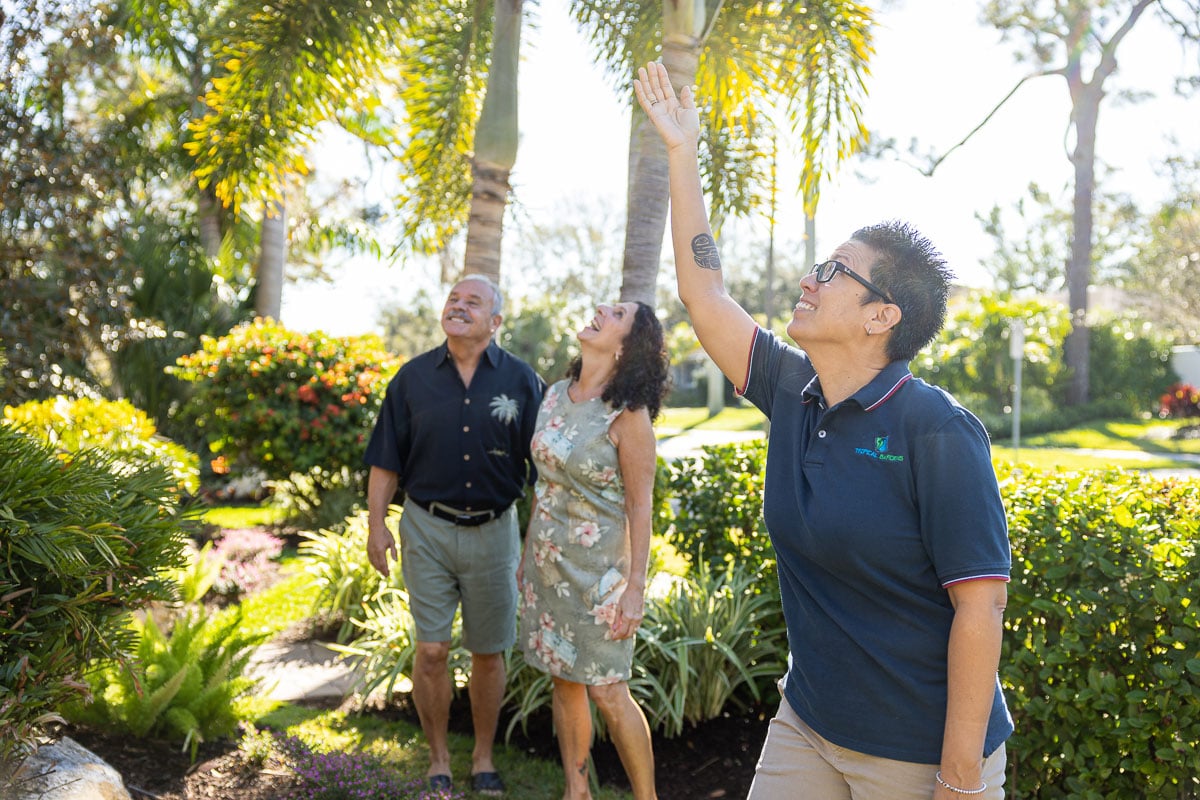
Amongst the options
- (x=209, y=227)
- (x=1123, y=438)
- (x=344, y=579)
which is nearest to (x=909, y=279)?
(x=344, y=579)

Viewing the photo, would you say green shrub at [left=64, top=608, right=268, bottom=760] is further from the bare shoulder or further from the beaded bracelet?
the beaded bracelet

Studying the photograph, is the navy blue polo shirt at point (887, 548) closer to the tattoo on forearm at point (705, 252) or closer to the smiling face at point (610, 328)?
the tattoo on forearm at point (705, 252)

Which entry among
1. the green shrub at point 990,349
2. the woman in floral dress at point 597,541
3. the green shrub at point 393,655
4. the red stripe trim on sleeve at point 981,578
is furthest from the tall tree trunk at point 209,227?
the red stripe trim on sleeve at point 981,578

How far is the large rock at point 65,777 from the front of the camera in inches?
110

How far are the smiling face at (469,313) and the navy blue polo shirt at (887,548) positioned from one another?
8.05 feet

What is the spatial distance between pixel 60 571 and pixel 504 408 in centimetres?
207

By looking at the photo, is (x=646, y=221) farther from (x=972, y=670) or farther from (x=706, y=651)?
(x=972, y=670)

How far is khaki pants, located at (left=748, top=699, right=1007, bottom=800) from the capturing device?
2.03 m

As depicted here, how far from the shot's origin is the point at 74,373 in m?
12.3

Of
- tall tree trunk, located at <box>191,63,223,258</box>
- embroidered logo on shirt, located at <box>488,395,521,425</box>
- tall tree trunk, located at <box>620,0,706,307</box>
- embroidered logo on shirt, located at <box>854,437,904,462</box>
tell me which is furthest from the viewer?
tall tree trunk, located at <box>191,63,223,258</box>

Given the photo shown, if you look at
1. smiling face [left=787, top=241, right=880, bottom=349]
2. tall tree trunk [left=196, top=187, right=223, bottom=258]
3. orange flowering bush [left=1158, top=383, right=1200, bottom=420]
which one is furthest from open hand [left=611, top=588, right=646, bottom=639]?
orange flowering bush [left=1158, top=383, right=1200, bottom=420]

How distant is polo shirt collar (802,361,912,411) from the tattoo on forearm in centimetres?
55

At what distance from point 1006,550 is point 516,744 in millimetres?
3278

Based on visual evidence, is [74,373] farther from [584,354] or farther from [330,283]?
[330,283]
